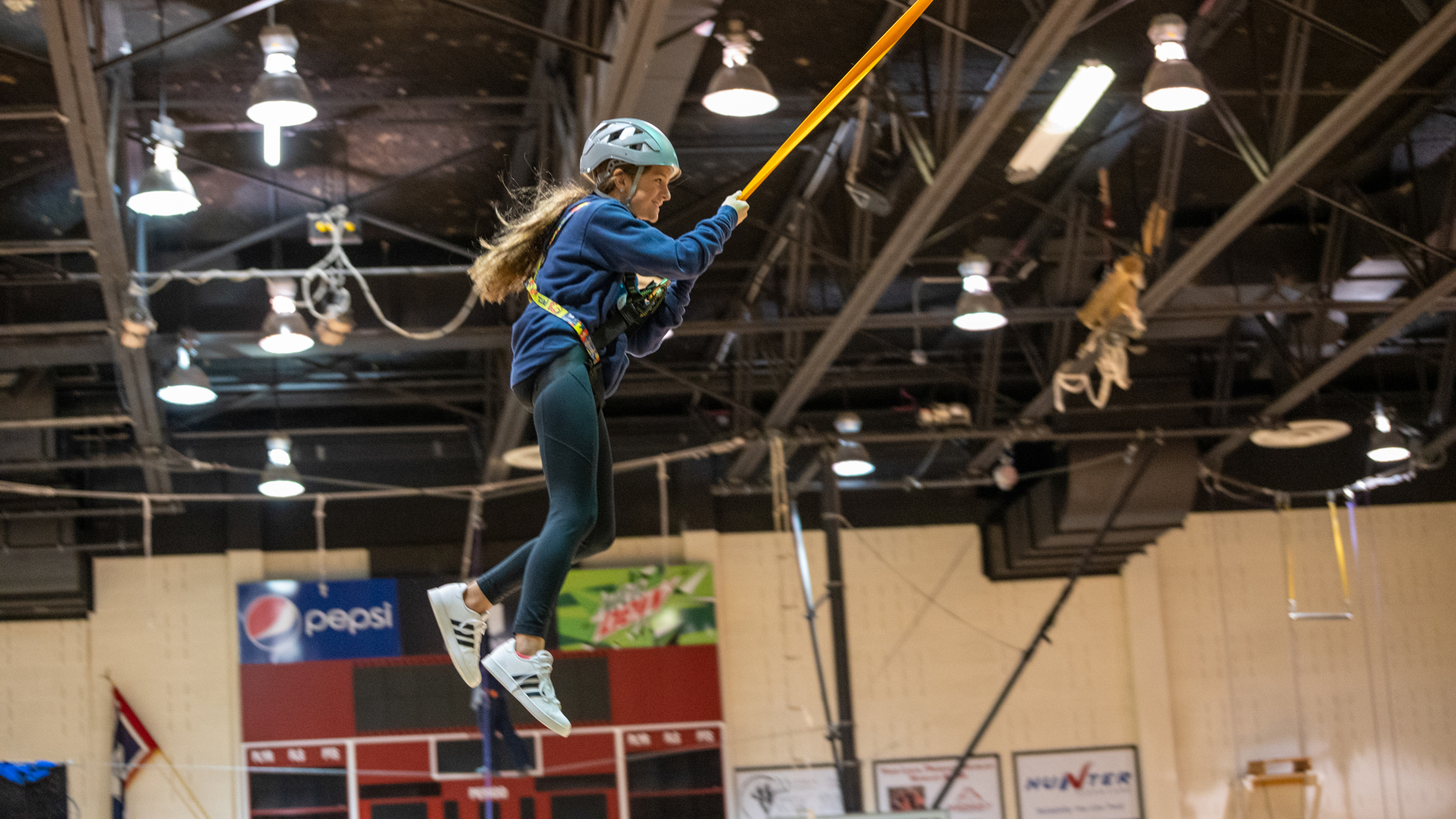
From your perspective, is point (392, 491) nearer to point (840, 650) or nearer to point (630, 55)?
point (840, 650)

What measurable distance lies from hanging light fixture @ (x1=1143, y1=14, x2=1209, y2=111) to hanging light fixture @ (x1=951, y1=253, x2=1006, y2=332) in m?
2.42

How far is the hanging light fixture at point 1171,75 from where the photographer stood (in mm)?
7055

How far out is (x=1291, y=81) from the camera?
823 cm

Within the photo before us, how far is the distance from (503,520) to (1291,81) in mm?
8419

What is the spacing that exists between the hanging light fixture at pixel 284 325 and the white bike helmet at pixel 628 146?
607 cm

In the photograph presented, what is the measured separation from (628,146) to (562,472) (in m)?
0.76

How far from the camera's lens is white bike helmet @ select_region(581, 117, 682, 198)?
347 cm

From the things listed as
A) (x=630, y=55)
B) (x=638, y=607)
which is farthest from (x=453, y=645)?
(x=638, y=607)

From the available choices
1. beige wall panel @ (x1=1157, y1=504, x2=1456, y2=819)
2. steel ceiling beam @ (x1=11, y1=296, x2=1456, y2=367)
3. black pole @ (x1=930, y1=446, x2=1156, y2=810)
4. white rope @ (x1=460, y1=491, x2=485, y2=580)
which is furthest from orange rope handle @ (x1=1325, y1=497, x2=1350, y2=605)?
white rope @ (x1=460, y1=491, x2=485, y2=580)

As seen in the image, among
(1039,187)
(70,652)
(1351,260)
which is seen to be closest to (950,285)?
(1039,187)

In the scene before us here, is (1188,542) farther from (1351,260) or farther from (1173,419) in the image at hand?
(1351,260)

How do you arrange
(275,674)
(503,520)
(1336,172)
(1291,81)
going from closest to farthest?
(1291,81) < (1336,172) < (275,674) < (503,520)

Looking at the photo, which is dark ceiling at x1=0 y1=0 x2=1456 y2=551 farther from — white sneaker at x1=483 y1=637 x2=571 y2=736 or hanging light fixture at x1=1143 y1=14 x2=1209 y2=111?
white sneaker at x1=483 y1=637 x2=571 y2=736

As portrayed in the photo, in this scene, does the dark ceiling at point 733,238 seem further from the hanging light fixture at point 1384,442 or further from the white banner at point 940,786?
the white banner at point 940,786
